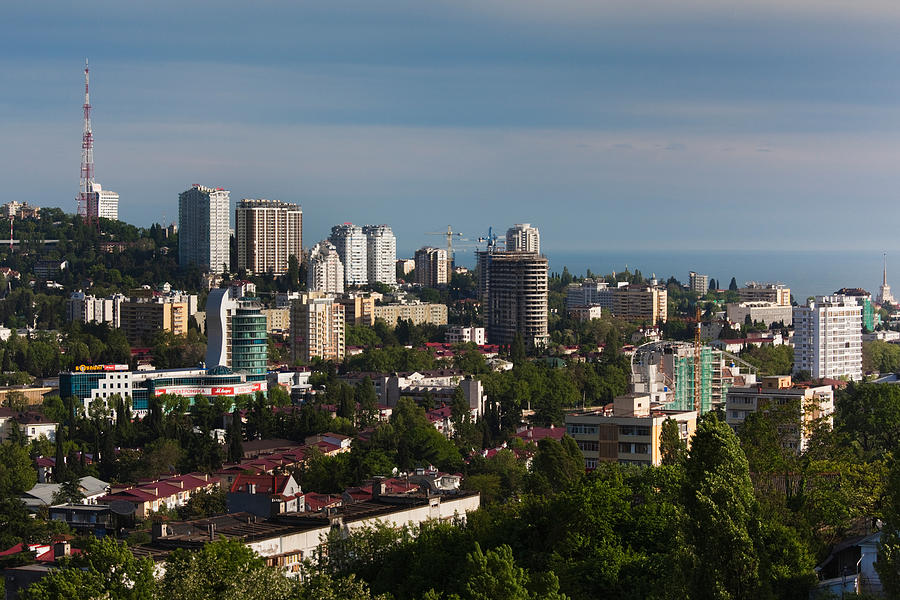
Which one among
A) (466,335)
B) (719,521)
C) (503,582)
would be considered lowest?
(503,582)

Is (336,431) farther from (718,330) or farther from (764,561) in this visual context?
(718,330)

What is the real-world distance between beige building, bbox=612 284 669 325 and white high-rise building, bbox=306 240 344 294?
1700cm

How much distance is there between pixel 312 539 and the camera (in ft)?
70.5

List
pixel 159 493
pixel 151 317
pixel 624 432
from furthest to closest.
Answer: pixel 151 317 < pixel 159 493 < pixel 624 432

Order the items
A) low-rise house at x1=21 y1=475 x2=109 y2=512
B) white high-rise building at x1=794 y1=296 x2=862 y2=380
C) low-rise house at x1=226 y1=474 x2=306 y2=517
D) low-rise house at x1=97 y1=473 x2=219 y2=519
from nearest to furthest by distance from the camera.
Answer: low-rise house at x1=226 y1=474 x2=306 y2=517
low-rise house at x1=97 y1=473 x2=219 y2=519
low-rise house at x1=21 y1=475 x2=109 y2=512
white high-rise building at x1=794 y1=296 x2=862 y2=380

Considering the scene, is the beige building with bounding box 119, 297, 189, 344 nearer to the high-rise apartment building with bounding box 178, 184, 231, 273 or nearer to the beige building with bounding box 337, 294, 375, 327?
the beige building with bounding box 337, 294, 375, 327

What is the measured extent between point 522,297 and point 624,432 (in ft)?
138

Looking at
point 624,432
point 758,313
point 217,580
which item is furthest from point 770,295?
point 217,580

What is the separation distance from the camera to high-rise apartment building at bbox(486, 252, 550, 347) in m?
69.9

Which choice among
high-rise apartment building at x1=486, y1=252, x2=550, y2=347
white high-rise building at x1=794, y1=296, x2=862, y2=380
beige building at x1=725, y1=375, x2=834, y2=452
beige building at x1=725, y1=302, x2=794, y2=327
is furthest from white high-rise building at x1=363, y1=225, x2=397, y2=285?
beige building at x1=725, y1=375, x2=834, y2=452

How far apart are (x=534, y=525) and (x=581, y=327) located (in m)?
59.7

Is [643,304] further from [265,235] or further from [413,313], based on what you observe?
[265,235]

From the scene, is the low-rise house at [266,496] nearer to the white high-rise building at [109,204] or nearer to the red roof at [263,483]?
the red roof at [263,483]

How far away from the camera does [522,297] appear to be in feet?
230
